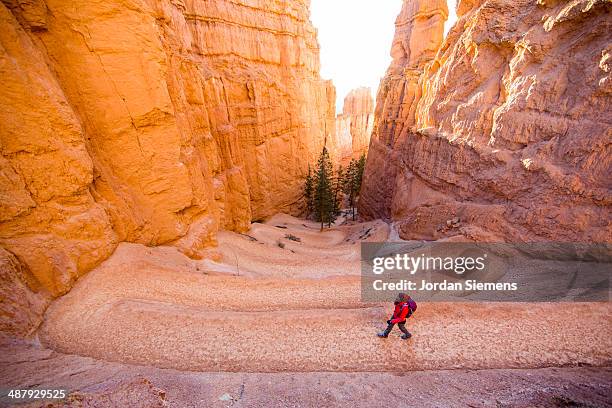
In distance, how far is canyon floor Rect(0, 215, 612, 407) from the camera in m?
7.46

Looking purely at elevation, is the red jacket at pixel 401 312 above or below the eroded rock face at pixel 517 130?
below

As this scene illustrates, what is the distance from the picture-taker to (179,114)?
59.4 ft

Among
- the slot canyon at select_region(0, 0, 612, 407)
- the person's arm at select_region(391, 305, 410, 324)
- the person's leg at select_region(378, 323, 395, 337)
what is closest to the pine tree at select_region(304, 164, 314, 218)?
the slot canyon at select_region(0, 0, 612, 407)

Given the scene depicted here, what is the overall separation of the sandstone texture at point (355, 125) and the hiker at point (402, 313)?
255 ft

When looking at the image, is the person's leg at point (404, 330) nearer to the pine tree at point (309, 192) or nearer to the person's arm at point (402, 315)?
the person's arm at point (402, 315)

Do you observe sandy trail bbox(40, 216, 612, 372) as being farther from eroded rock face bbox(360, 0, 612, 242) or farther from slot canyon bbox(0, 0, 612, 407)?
eroded rock face bbox(360, 0, 612, 242)

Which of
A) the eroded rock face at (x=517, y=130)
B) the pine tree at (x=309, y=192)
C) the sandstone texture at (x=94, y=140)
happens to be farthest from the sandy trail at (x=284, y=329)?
the pine tree at (x=309, y=192)

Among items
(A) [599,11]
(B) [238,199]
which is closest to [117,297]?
(B) [238,199]

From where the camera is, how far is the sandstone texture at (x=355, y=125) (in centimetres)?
8981

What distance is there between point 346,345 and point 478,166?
1426 centimetres

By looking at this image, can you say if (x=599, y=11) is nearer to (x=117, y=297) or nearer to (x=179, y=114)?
(x=179, y=114)

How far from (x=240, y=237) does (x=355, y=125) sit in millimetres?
75675

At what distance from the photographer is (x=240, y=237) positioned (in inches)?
987

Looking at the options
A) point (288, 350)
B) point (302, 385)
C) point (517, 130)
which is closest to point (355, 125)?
point (517, 130)
